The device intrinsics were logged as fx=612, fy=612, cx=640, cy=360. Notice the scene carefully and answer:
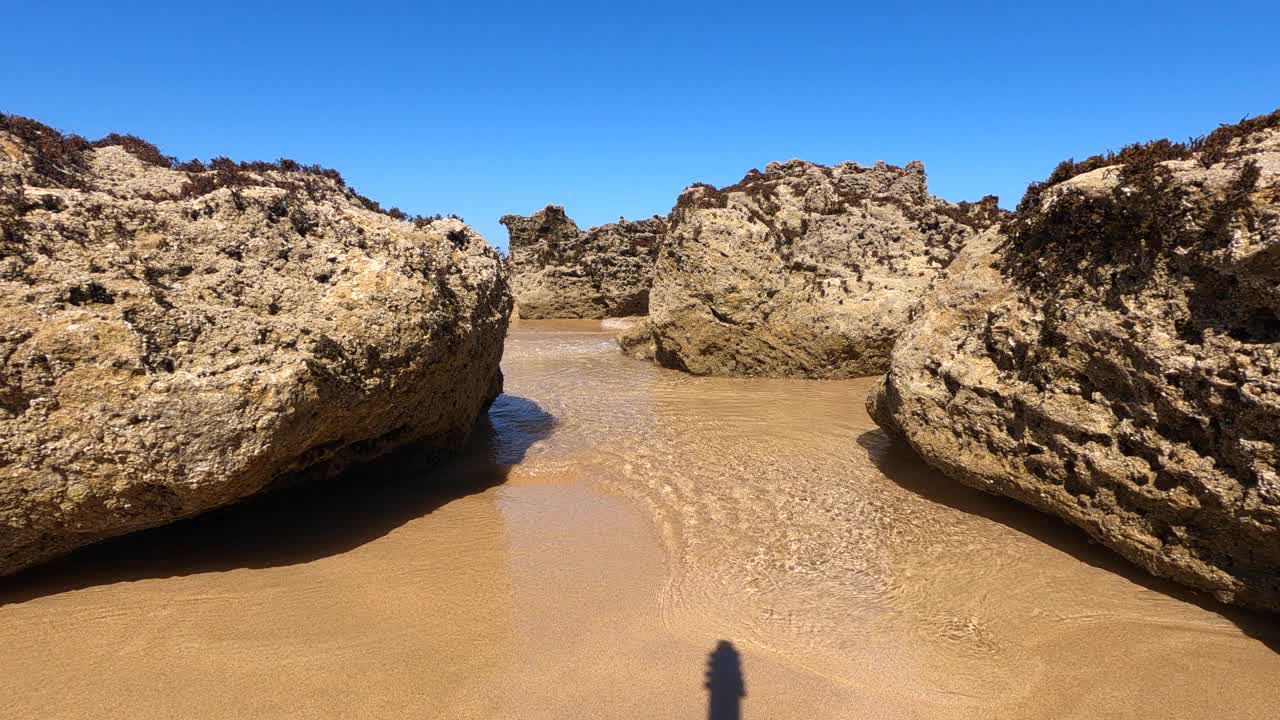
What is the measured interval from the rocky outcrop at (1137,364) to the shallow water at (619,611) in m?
0.54

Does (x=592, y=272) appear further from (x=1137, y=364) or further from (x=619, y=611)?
(x=1137, y=364)

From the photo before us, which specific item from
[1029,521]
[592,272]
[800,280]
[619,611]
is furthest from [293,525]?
[592,272]

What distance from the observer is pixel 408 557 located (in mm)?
5031

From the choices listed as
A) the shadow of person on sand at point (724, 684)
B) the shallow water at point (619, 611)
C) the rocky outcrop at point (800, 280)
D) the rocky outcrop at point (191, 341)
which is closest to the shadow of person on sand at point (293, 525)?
the shallow water at point (619, 611)

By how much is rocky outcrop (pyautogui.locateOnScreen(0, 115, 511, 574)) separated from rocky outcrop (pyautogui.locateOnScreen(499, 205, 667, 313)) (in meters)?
19.6

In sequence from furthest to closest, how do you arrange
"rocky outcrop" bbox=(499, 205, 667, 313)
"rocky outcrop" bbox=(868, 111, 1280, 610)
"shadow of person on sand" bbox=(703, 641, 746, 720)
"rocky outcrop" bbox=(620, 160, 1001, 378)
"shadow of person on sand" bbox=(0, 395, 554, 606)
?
"rocky outcrop" bbox=(499, 205, 667, 313), "rocky outcrop" bbox=(620, 160, 1001, 378), "shadow of person on sand" bbox=(0, 395, 554, 606), "rocky outcrop" bbox=(868, 111, 1280, 610), "shadow of person on sand" bbox=(703, 641, 746, 720)

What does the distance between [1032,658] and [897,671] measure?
877mm

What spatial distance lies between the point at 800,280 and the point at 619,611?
9357 millimetres

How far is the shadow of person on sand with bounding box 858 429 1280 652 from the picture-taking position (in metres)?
4.09

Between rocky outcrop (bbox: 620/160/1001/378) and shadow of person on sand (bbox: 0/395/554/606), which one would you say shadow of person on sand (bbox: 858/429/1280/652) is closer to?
rocky outcrop (bbox: 620/160/1001/378)

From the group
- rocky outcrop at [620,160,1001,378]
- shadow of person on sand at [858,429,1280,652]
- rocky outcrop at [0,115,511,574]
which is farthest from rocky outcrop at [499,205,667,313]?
rocky outcrop at [0,115,511,574]

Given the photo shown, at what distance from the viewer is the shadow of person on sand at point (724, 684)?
11.0ft

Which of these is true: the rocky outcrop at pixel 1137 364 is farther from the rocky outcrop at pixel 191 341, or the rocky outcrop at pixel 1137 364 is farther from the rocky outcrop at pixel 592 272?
the rocky outcrop at pixel 592 272

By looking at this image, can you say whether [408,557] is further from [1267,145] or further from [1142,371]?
[1267,145]
